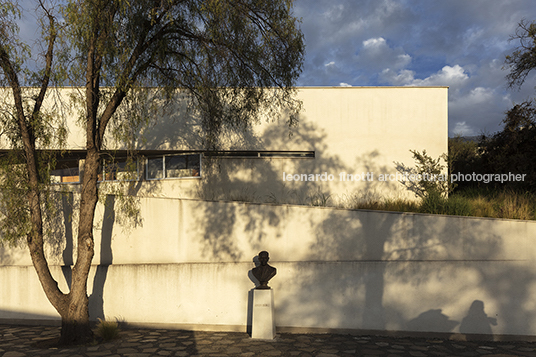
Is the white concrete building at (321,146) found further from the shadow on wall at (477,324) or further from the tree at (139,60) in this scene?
the shadow on wall at (477,324)

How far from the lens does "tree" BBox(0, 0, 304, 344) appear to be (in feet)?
21.4

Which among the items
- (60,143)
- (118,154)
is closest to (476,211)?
(60,143)

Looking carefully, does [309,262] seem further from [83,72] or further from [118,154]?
[118,154]

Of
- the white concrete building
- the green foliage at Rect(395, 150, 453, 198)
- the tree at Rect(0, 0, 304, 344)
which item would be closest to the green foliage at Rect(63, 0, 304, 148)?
the tree at Rect(0, 0, 304, 344)

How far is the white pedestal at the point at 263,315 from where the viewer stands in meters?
6.90

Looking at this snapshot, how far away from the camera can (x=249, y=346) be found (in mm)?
6469

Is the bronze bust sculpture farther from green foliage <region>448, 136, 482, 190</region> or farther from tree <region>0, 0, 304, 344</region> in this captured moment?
green foliage <region>448, 136, 482, 190</region>

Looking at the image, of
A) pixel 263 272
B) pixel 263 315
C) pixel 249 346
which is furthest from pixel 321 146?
pixel 249 346

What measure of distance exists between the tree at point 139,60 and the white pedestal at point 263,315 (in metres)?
2.97

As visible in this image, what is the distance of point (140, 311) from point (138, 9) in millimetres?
5895

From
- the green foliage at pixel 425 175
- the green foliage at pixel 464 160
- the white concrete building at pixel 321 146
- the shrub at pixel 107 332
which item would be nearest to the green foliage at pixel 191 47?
the white concrete building at pixel 321 146

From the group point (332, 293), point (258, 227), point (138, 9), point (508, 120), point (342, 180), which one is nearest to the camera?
point (138, 9)

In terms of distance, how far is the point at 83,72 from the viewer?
6.76 m

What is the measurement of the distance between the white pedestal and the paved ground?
0.18 meters
